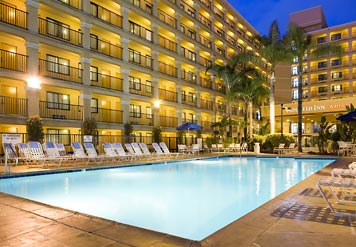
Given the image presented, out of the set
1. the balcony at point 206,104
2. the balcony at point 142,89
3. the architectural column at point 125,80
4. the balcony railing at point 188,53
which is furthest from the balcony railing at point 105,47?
the balcony at point 206,104

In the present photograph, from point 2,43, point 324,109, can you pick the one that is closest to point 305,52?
point 324,109

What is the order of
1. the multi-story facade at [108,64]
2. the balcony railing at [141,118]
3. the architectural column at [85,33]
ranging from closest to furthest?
1. the multi-story facade at [108,64]
2. the architectural column at [85,33]
3. the balcony railing at [141,118]

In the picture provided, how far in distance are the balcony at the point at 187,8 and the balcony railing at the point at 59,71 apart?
683 inches

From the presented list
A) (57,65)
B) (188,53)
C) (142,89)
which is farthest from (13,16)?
(188,53)

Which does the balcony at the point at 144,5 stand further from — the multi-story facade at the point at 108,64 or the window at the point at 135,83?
the window at the point at 135,83

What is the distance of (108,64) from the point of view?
25.3 meters

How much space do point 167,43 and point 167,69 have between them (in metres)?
2.84

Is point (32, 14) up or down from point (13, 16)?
up

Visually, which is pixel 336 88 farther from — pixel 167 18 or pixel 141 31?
pixel 141 31

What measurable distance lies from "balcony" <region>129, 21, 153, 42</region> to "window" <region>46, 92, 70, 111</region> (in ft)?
30.5

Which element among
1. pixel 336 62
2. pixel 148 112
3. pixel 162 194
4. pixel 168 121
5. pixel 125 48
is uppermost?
pixel 336 62

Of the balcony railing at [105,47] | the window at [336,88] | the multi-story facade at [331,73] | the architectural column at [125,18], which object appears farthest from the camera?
the window at [336,88]

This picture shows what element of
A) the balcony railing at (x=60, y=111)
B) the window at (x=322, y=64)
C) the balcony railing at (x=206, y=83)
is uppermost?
the window at (x=322, y=64)

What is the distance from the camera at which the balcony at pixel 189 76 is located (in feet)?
113
